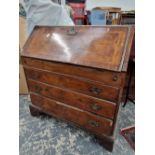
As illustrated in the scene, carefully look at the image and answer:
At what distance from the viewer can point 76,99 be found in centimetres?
136

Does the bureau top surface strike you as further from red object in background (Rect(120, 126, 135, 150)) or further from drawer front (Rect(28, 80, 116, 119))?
red object in background (Rect(120, 126, 135, 150))

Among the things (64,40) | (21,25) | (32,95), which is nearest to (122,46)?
(64,40)

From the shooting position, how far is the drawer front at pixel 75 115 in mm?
1321

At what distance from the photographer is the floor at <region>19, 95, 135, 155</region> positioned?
4.64 ft

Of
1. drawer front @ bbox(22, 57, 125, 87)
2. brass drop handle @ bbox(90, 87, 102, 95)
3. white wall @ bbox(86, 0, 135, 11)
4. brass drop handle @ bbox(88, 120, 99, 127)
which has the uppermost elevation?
white wall @ bbox(86, 0, 135, 11)

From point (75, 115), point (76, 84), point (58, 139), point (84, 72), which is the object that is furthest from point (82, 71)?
point (58, 139)

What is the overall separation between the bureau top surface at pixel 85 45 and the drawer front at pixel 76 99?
336 millimetres

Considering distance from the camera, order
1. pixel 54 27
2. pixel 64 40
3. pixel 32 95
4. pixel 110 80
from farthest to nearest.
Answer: pixel 32 95 → pixel 54 27 → pixel 64 40 → pixel 110 80

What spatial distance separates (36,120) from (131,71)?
4.73ft

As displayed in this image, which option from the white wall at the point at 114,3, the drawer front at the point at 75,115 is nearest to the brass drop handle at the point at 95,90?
the drawer front at the point at 75,115

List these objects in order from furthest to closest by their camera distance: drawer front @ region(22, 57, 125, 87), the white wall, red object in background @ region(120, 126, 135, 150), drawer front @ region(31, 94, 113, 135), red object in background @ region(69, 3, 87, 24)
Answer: the white wall, red object in background @ region(69, 3, 87, 24), red object in background @ region(120, 126, 135, 150), drawer front @ region(31, 94, 113, 135), drawer front @ region(22, 57, 125, 87)

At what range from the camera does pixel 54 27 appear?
1.49 meters

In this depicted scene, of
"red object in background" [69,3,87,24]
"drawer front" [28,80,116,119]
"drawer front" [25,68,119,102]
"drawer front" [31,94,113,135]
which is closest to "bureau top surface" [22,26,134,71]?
"drawer front" [25,68,119,102]
